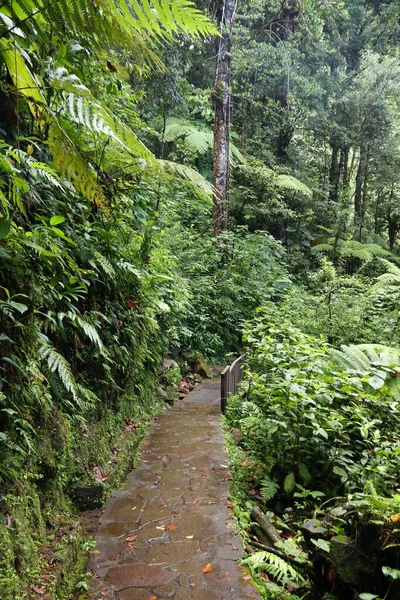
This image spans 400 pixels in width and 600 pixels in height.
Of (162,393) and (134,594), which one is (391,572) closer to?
(134,594)

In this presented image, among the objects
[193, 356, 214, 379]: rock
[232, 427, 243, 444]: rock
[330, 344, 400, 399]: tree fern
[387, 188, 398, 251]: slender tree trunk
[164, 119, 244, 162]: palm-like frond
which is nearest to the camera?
[330, 344, 400, 399]: tree fern

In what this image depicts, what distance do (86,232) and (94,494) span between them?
7.15ft

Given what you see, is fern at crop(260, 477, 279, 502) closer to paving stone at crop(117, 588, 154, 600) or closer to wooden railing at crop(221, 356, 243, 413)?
paving stone at crop(117, 588, 154, 600)

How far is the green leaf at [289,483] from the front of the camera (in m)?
3.37

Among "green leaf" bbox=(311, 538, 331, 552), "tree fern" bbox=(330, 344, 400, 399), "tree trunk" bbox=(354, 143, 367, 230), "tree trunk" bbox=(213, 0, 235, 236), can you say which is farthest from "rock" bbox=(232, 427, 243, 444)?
"tree trunk" bbox=(354, 143, 367, 230)

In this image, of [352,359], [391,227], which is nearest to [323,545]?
[352,359]

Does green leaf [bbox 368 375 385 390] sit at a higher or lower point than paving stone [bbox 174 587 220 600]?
higher

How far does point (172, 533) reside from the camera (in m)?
2.94

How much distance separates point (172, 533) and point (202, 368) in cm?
504

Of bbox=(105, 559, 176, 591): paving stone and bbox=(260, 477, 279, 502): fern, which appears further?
bbox=(260, 477, 279, 502): fern

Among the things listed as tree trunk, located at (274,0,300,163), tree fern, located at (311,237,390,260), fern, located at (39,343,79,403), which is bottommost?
fern, located at (39,343,79,403)

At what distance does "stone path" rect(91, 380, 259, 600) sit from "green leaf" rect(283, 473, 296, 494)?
0.53 meters

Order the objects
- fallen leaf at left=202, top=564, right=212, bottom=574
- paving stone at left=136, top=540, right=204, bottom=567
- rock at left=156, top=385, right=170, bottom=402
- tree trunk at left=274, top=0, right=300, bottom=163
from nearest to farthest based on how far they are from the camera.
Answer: fallen leaf at left=202, top=564, right=212, bottom=574, paving stone at left=136, top=540, right=204, bottom=567, rock at left=156, top=385, right=170, bottom=402, tree trunk at left=274, top=0, right=300, bottom=163

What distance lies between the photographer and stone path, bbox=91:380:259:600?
2.37m
